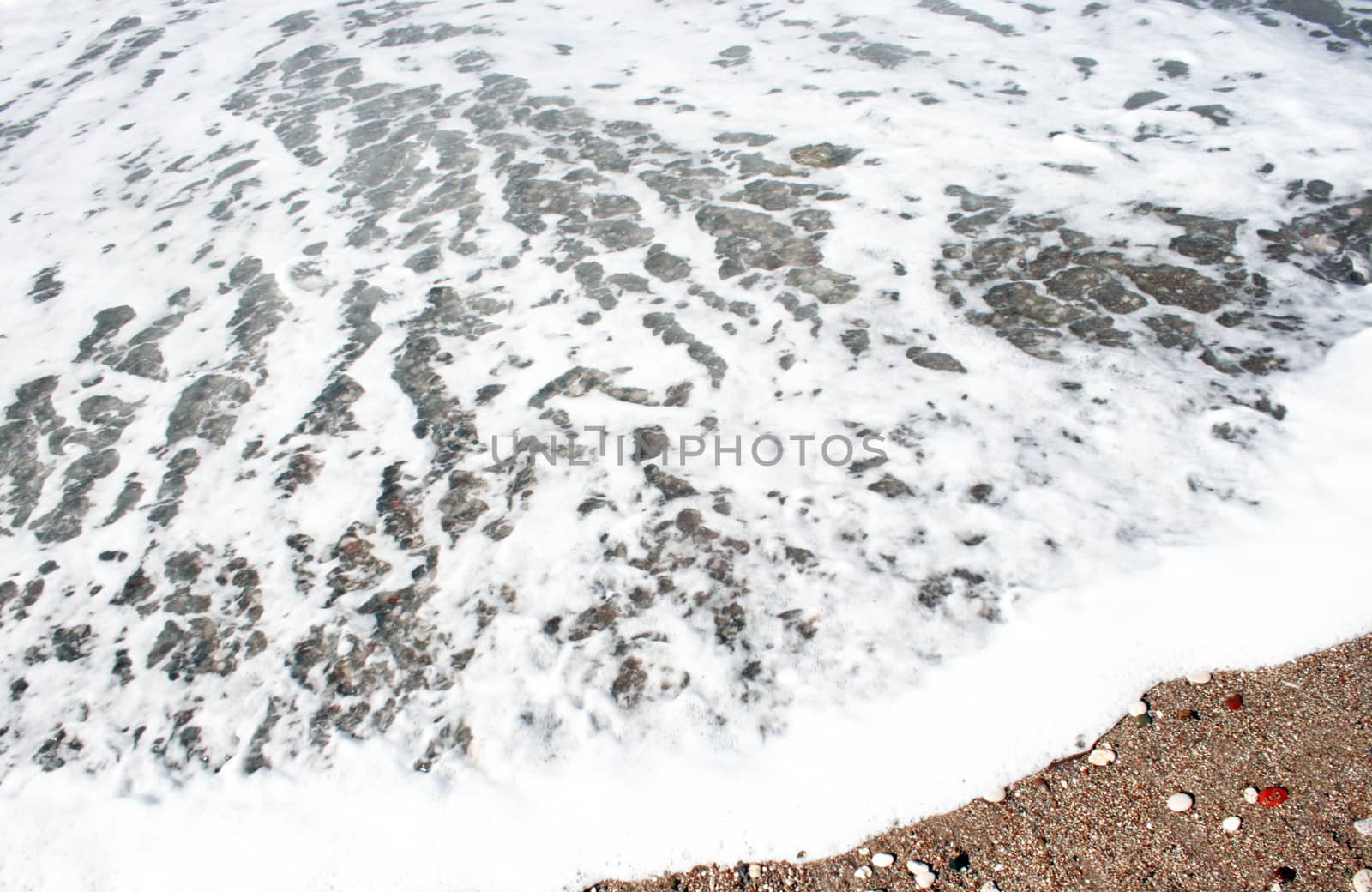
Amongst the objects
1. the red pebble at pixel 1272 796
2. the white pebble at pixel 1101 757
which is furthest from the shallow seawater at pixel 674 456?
the red pebble at pixel 1272 796

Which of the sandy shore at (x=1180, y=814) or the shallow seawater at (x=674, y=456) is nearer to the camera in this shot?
the sandy shore at (x=1180, y=814)

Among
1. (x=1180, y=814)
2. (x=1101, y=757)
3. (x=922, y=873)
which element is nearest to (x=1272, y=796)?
(x=1180, y=814)

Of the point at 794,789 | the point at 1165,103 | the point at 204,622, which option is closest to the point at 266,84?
the point at 204,622

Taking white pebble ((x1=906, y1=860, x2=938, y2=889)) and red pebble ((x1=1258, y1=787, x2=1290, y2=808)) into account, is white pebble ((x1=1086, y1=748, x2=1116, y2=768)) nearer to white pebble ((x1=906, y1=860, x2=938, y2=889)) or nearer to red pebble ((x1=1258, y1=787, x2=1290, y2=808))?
red pebble ((x1=1258, y1=787, x2=1290, y2=808))

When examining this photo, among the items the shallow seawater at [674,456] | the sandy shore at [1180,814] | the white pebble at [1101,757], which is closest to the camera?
the sandy shore at [1180,814]

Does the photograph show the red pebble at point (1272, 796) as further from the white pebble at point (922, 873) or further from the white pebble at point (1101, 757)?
the white pebble at point (922, 873)

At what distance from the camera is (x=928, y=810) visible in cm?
238

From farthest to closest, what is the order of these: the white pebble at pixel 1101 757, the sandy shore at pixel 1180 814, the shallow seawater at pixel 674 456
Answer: the shallow seawater at pixel 674 456, the white pebble at pixel 1101 757, the sandy shore at pixel 1180 814

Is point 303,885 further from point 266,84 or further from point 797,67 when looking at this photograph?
point 266,84

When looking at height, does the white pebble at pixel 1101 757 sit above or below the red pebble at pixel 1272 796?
below

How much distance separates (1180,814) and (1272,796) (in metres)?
0.25

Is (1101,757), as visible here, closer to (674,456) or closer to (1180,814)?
(1180,814)

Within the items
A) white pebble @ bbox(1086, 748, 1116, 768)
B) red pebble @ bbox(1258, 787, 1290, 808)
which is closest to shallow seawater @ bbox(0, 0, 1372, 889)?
white pebble @ bbox(1086, 748, 1116, 768)

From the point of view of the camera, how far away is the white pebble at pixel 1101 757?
2.40 m
